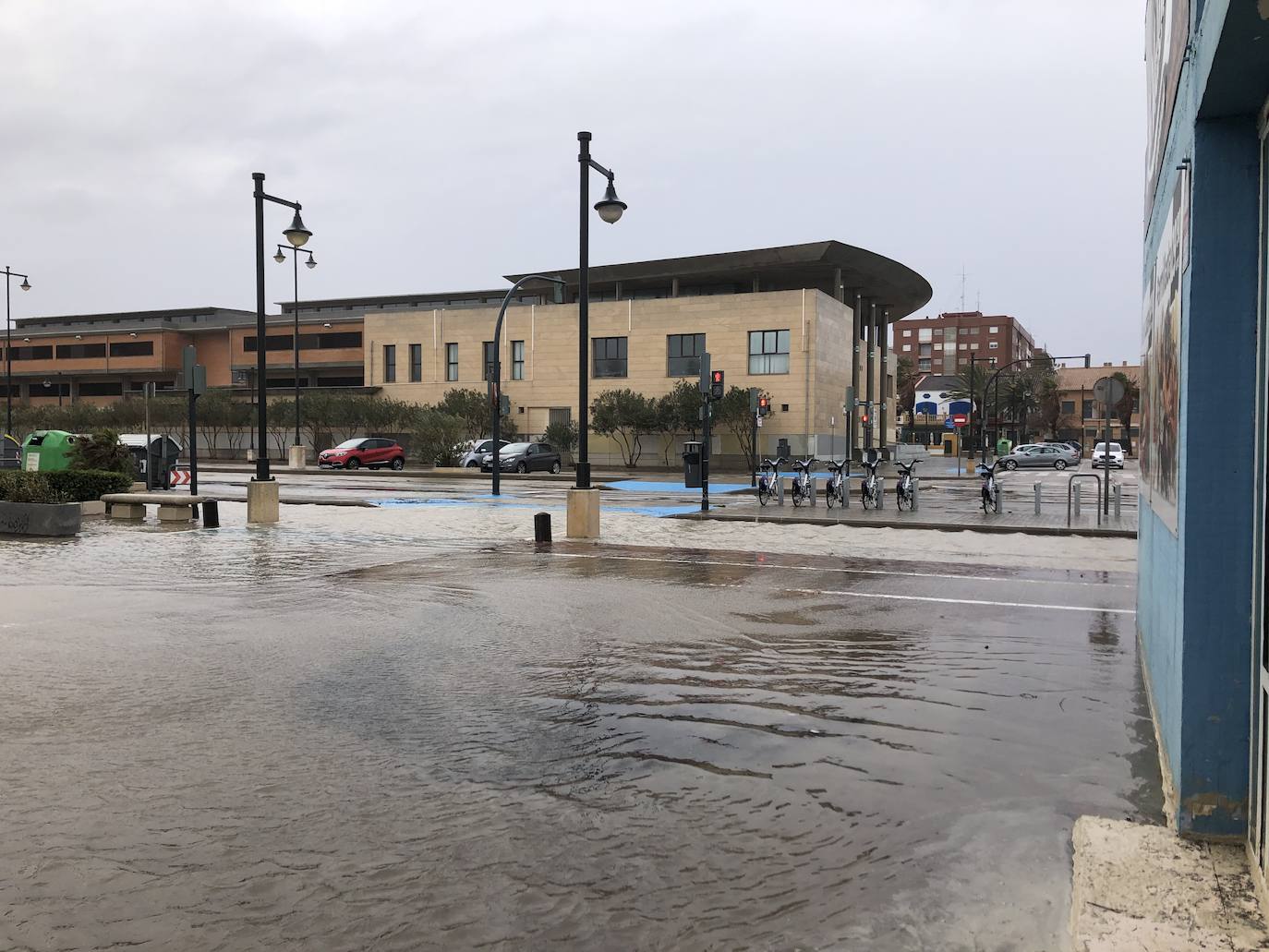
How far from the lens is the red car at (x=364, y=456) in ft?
162

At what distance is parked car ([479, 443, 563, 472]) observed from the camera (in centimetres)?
4417

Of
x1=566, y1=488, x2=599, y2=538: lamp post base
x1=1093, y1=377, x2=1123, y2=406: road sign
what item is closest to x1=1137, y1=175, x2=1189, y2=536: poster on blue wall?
x1=566, y1=488, x2=599, y2=538: lamp post base

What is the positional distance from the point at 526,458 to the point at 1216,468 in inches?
1639

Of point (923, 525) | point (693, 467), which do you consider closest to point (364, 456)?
point (693, 467)

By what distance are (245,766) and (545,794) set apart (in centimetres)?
154

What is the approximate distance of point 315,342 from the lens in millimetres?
78250

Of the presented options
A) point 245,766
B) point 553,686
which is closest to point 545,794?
point 245,766

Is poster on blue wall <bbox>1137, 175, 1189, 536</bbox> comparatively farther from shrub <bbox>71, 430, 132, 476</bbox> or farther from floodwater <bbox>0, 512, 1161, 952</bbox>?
shrub <bbox>71, 430, 132, 476</bbox>

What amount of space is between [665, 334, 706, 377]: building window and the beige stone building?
0.08m

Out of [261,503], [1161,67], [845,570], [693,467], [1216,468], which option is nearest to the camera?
[1216,468]

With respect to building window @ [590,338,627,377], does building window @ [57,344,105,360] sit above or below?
above

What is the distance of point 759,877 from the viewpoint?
3.69 m

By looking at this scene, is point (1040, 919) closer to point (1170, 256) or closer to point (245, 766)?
point (1170, 256)

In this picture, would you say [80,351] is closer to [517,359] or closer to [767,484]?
[517,359]
